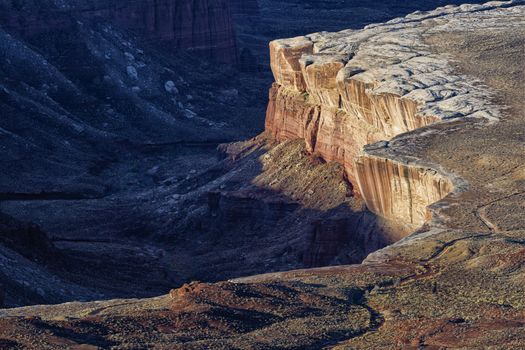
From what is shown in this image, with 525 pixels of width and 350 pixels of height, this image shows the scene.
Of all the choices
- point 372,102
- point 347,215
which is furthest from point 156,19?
point 347,215

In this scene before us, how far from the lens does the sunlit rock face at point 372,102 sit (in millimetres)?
46344

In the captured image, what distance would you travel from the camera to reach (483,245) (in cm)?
3472

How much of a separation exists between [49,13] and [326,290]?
208 feet

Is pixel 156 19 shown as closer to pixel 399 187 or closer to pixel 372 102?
pixel 372 102

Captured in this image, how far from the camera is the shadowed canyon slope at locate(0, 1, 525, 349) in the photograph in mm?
29766

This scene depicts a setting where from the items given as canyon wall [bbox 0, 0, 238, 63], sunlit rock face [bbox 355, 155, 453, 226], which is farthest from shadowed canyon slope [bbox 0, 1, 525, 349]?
canyon wall [bbox 0, 0, 238, 63]

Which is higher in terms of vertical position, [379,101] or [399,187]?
[379,101]

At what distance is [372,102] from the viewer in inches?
2140

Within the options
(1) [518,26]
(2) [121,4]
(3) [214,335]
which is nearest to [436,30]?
(1) [518,26]

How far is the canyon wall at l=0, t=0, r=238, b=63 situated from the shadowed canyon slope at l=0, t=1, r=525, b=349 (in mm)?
14145

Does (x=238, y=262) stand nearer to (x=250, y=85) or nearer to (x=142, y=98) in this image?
(x=142, y=98)

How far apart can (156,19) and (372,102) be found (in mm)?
49801

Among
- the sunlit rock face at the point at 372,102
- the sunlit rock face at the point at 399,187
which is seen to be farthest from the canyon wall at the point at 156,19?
the sunlit rock face at the point at 399,187

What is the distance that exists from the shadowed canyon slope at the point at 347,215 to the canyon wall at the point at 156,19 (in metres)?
14.1
